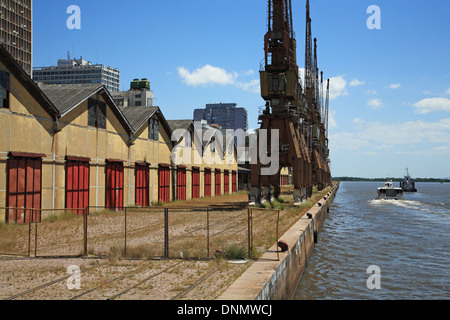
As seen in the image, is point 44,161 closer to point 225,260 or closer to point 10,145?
point 10,145

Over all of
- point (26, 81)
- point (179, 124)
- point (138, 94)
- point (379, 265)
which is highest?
point (138, 94)

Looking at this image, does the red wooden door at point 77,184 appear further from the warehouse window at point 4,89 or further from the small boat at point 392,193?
the small boat at point 392,193

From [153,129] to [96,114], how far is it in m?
9.67

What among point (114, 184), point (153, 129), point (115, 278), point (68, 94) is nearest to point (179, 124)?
point (153, 129)

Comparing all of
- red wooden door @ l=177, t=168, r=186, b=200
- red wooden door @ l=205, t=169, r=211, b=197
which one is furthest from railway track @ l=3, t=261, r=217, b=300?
red wooden door @ l=205, t=169, r=211, b=197

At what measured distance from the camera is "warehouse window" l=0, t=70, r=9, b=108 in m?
21.7

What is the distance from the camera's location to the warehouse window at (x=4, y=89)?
21.7 meters

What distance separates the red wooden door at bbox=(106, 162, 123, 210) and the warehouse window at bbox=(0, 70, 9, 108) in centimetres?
1023

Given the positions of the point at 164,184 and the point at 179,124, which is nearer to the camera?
the point at 164,184

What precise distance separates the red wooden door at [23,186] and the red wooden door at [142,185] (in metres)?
12.2

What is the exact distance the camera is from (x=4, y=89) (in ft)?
71.9

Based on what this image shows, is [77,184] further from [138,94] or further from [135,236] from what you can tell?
[138,94]

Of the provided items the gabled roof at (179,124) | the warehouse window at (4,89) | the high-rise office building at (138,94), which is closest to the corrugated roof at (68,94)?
the warehouse window at (4,89)

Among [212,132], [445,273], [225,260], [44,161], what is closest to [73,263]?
[225,260]
